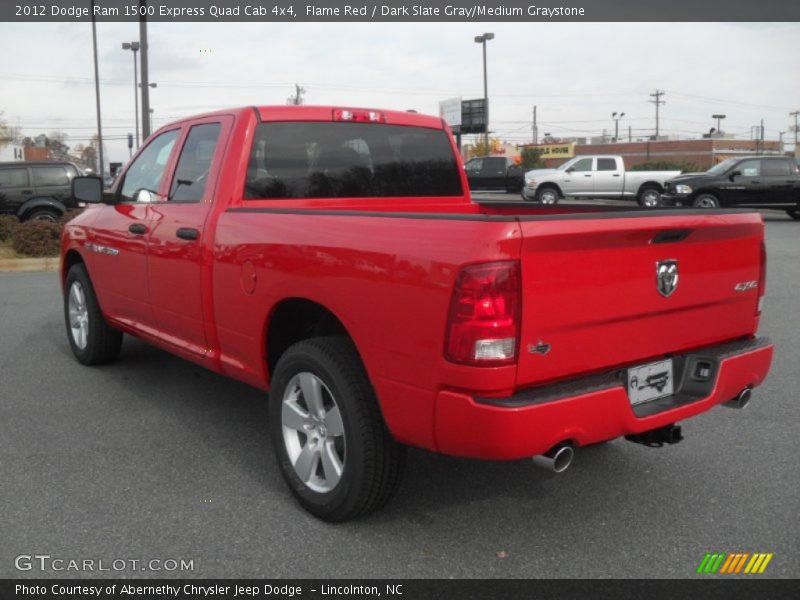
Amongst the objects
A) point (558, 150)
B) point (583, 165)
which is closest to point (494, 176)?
point (583, 165)

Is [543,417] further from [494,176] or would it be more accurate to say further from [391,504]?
[494,176]

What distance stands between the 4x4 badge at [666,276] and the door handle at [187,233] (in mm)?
2337

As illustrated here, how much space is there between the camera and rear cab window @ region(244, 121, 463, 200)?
4398 mm

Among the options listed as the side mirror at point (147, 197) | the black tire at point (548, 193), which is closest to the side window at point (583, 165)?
the black tire at point (548, 193)

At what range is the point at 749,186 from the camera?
21.6 m

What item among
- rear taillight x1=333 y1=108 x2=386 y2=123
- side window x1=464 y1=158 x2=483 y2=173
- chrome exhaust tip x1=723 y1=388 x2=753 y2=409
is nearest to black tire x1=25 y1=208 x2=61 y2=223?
rear taillight x1=333 y1=108 x2=386 y2=123

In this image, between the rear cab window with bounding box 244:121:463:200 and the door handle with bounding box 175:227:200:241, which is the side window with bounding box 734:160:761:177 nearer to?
the rear cab window with bounding box 244:121:463:200

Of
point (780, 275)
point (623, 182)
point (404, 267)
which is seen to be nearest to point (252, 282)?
point (404, 267)

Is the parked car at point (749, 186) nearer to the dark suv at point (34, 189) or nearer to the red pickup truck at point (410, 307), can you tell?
the dark suv at point (34, 189)

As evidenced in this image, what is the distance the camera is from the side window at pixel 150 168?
16.4ft

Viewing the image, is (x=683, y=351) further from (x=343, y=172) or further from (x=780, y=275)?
(x=780, y=275)

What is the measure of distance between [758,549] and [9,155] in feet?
272

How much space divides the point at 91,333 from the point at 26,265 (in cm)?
810

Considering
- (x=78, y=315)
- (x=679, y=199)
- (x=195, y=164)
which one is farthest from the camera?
(x=679, y=199)
